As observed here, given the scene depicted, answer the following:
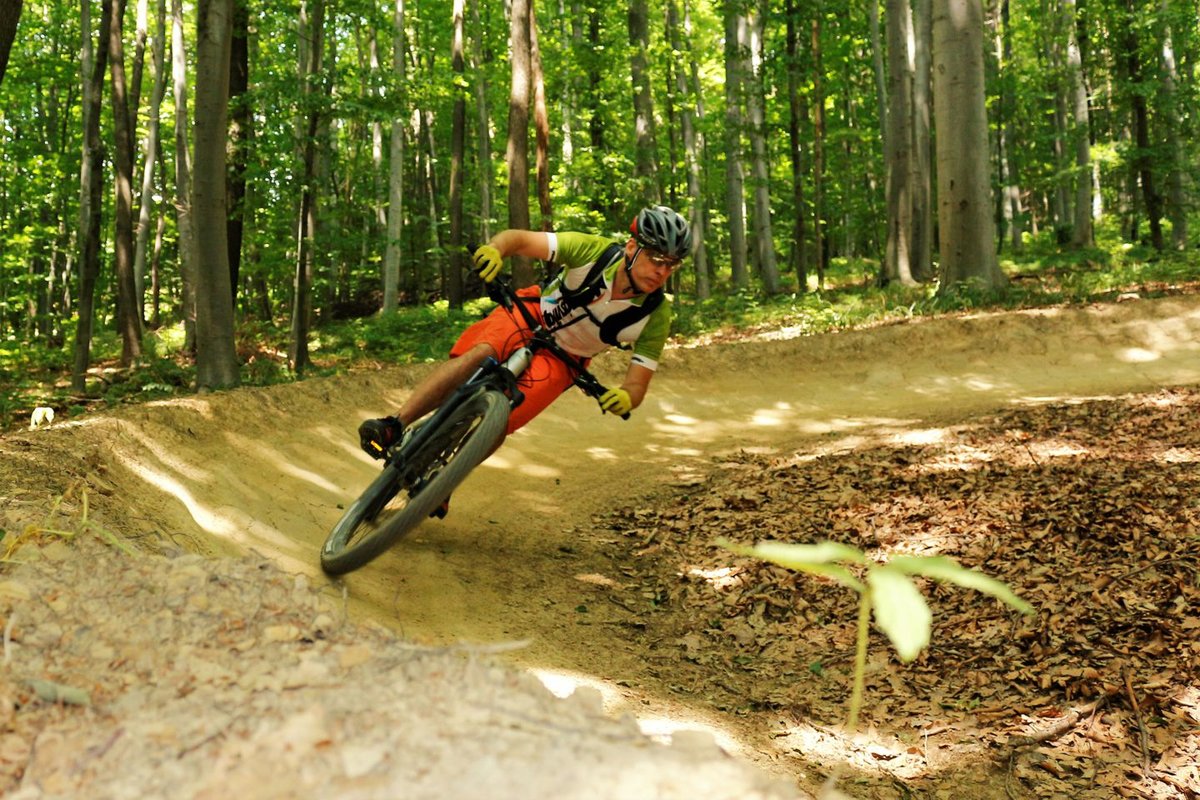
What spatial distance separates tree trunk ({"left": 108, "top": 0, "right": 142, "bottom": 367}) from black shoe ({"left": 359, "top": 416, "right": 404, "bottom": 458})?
559 inches

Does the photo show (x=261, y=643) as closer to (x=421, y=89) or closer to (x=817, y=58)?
(x=421, y=89)

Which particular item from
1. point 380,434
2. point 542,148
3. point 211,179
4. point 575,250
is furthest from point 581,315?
point 542,148

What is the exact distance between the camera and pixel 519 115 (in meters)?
14.6

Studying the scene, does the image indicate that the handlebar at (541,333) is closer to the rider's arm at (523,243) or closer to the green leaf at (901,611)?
the rider's arm at (523,243)

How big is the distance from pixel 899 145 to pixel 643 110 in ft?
23.2

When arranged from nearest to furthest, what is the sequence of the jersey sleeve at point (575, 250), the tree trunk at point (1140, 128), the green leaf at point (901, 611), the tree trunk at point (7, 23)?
the green leaf at point (901, 611)
the jersey sleeve at point (575, 250)
the tree trunk at point (7, 23)
the tree trunk at point (1140, 128)

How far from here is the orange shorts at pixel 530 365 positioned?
5410mm

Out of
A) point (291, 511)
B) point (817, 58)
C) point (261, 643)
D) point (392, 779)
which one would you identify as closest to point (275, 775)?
point (392, 779)

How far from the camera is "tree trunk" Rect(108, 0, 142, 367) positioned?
17.0 meters

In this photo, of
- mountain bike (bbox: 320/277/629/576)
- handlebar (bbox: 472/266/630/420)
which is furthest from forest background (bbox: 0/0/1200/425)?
mountain bike (bbox: 320/277/629/576)

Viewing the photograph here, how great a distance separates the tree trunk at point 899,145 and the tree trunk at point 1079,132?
6.34 m

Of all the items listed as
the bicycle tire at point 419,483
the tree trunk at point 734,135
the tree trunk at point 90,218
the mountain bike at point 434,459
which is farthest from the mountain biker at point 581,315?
the tree trunk at point 734,135

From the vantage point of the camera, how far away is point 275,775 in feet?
5.31

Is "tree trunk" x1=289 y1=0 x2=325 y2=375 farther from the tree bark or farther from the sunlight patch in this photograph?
the sunlight patch
